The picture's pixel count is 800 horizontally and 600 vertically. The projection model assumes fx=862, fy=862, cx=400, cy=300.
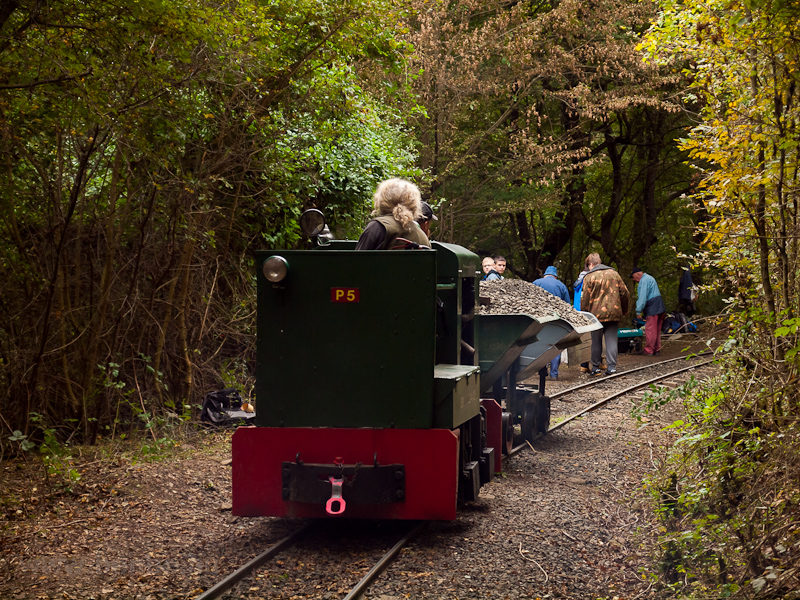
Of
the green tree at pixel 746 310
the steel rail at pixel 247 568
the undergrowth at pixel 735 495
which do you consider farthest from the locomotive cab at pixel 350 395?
the green tree at pixel 746 310

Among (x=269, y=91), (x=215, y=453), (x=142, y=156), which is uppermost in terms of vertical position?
(x=269, y=91)

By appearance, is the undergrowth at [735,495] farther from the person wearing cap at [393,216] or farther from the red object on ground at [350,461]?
the person wearing cap at [393,216]

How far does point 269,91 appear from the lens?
9.52 m

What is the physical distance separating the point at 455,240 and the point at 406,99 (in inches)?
306

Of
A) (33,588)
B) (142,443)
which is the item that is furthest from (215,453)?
(33,588)

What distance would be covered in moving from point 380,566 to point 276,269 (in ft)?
6.68

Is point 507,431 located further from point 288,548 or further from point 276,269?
point 276,269

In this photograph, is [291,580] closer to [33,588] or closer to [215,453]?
[33,588]

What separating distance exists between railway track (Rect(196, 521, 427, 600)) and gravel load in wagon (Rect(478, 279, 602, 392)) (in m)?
2.37

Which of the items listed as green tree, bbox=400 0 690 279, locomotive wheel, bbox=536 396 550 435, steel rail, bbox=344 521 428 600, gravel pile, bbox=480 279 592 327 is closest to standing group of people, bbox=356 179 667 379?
gravel pile, bbox=480 279 592 327

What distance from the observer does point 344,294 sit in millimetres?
5902

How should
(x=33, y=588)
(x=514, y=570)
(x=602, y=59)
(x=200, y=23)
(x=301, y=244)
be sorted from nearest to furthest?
(x=33, y=588) → (x=514, y=570) → (x=200, y=23) → (x=301, y=244) → (x=602, y=59)

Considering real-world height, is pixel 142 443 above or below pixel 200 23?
below

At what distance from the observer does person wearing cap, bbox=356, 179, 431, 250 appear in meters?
6.14
